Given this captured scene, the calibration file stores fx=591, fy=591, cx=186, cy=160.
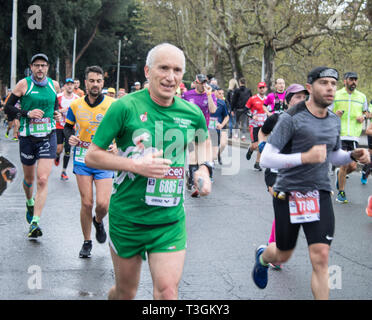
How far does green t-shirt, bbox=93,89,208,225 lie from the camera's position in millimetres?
3654

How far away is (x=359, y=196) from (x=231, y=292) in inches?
256

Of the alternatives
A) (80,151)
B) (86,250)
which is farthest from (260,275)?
(80,151)

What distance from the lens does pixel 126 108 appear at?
365 cm

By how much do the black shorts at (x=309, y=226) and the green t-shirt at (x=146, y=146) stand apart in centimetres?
118

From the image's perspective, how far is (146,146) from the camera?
12.1ft

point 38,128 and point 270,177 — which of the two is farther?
point 38,128

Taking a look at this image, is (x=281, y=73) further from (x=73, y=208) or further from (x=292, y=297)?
(x=292, y=297)

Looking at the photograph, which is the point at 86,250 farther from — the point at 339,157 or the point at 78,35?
the point at 78,35

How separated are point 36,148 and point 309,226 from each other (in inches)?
169

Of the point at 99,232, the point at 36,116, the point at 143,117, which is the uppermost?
the point at 143,117

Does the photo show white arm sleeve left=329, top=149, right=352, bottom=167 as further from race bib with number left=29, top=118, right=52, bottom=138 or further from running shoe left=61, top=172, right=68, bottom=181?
running shoe left=61, top=172, right=68, bottom=181

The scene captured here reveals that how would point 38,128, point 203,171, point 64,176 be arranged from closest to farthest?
point 203,171
point 38,128
point 64,176

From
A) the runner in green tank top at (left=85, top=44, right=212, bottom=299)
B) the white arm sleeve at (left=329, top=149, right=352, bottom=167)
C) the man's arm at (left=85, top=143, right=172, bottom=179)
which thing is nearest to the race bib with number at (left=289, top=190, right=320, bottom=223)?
the white arm sleeve at (left=329, top=149, right=352, bottom=167)

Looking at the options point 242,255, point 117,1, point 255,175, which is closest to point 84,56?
point 117,1
